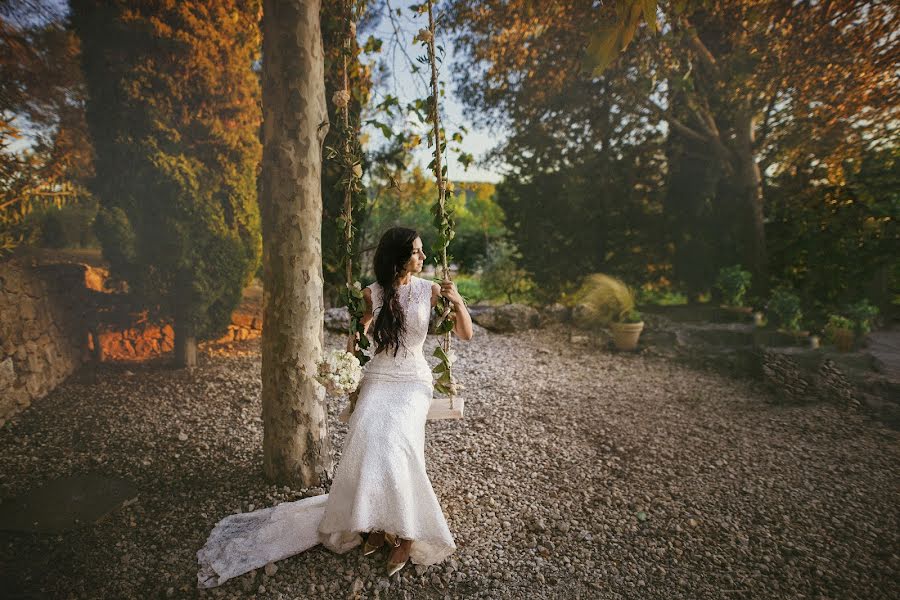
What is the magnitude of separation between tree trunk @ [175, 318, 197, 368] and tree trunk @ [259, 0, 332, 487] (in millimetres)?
2750

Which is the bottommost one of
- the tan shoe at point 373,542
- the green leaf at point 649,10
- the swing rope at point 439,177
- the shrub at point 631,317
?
the tan shoe at point 373,542

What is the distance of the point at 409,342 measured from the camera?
2525 mm

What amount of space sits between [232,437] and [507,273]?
6.80 m

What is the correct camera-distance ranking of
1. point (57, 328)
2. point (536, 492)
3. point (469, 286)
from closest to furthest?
1. point (536, 492)
2. point (57, 328)
3. point (469, 286)

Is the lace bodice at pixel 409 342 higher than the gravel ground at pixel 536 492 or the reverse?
higher

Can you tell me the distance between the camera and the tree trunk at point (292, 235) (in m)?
2.67

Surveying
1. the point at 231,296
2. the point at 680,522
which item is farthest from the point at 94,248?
the point at 680,522

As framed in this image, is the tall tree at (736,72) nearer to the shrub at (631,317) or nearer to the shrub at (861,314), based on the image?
the shrub at (861,314)

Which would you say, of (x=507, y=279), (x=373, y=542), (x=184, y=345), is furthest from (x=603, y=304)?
(x=373, y=542)

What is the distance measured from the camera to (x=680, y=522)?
2713 mm

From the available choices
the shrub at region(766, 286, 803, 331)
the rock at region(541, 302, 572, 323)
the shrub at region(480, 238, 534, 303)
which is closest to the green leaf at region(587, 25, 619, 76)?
the shrub at region(766, 286, 803, 331)

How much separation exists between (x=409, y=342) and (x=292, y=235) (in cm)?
91

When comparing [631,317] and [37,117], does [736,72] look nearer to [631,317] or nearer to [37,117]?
[631,317]

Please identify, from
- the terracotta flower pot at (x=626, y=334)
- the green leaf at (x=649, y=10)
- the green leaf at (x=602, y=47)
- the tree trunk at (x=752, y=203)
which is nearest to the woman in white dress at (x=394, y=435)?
the green leaf at (x=602, y=47)
